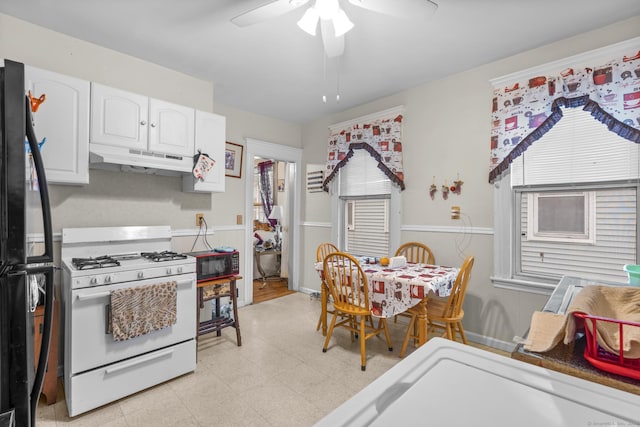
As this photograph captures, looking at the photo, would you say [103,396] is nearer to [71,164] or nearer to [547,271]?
[71,164]

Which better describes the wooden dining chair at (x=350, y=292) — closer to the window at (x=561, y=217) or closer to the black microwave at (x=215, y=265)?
the black microwave at (x=215, y=265)

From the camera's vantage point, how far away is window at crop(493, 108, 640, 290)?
7.09 feet

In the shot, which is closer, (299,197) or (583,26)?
(583,26)

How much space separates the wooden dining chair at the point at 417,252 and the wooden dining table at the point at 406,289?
17.6 inches

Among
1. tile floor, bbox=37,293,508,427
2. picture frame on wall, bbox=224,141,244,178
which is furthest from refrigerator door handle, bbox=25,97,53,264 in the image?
picture frame on wall, bbox=224,141,244,178

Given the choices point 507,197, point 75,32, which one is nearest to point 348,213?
point 507,197

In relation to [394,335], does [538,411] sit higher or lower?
higher

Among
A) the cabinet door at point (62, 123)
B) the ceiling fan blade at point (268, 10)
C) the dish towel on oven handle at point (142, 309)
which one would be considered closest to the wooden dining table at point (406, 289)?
the dish towel on oven handle at point (142, 309)

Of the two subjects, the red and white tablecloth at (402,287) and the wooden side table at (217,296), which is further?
the wooden side table at (217,296)

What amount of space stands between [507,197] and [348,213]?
190cm

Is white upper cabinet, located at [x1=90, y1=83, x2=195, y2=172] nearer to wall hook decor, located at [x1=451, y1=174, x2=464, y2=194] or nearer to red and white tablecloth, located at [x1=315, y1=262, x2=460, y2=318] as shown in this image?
red and white tablecloth, located at [x1=315, y1=262, x2=460, y2=318]

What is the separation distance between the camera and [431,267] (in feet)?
9.05

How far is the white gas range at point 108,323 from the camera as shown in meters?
1.84

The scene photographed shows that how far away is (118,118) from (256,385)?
88.8 inches
